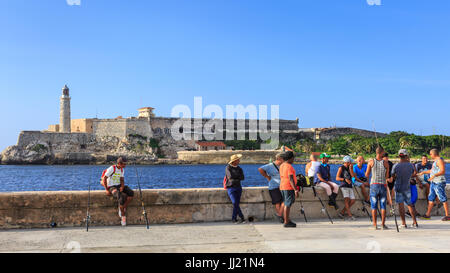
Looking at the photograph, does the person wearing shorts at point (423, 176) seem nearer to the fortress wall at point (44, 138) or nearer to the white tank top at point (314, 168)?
the white tank top at point (314, 168)

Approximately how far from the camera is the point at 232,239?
18.8 ft

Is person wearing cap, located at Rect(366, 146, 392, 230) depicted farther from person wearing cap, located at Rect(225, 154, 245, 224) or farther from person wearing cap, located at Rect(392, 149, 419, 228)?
person wearing cap, located at Rect(225, 154, 245, 224)

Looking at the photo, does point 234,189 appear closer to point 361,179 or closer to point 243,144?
point 361,179

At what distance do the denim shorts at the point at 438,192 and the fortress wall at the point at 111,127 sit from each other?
82638 mm

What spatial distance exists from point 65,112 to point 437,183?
84190mm

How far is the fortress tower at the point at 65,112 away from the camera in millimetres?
81875

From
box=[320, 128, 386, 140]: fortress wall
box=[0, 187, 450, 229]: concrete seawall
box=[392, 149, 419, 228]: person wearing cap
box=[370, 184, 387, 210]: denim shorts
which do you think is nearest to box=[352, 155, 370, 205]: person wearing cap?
box=[0, 187, 450, 229]: concrete seawall

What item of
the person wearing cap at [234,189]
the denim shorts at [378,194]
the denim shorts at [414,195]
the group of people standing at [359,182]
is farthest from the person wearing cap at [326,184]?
the person wearing cap at [234,189]

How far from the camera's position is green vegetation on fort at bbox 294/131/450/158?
82.4 meters

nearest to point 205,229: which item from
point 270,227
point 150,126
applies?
point 270,227

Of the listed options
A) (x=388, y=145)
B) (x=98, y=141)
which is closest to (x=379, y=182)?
(x=388, y=145)

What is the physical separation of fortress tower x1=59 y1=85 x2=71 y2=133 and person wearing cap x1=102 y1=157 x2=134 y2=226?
265 feet

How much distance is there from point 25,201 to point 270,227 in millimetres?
3941
